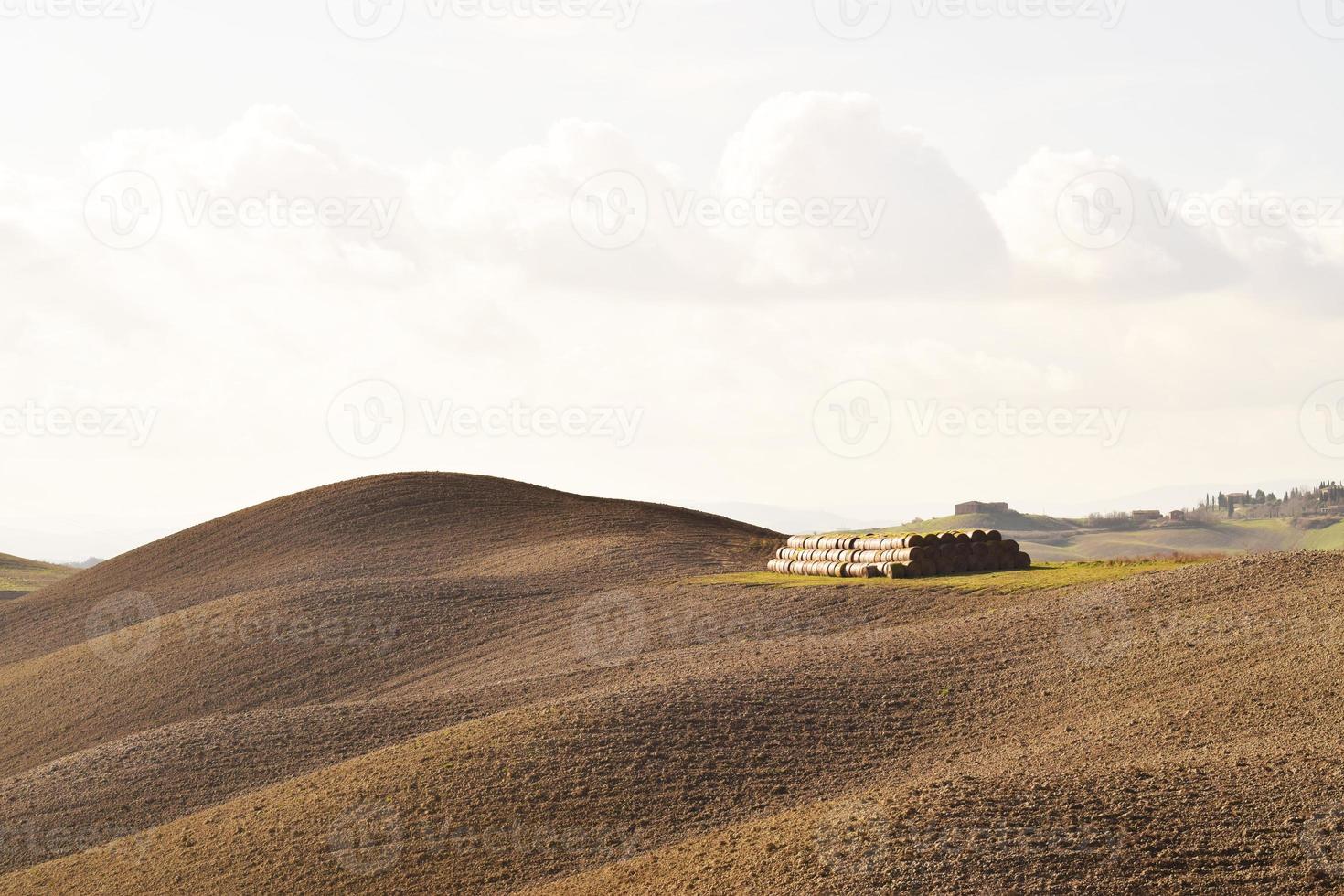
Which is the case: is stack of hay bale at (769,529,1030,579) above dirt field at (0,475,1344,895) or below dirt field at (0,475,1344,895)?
above

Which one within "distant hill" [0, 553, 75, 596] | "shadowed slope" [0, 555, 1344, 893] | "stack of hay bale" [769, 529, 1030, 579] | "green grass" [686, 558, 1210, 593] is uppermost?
"distant hill" [0, 553, 75, 596]

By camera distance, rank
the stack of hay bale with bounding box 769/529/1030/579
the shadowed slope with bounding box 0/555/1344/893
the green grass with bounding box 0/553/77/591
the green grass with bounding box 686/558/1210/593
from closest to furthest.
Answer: the shadowed slope with bounding box 0/555/1344/893
the green grass with bounding box 686/558/1210/593
the stack of hay bale with bounding box 769/529/1030/579
the green grass with bounding box 0/553/77/591

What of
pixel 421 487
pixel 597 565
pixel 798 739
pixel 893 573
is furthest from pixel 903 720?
pixel 421 487

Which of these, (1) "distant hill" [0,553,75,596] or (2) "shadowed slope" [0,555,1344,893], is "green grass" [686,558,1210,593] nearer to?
(2) "shadowed slope" [0,555,1344,893]

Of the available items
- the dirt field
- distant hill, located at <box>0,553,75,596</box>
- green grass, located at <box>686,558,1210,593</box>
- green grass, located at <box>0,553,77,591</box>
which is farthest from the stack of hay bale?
green grass, located at <box>0,553,77,591</box>

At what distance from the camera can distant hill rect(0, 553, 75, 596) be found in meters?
54.4

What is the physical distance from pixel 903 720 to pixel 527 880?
5.13m

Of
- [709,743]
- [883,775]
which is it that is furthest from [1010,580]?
[709,743]

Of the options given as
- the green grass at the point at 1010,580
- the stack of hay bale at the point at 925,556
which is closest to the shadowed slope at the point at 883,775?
the green grass at the point at 1010,580

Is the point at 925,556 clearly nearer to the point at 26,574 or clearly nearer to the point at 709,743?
the point at 709,743

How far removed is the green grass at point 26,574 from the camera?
182 feet

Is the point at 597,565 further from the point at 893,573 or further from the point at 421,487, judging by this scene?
the point at 421,487

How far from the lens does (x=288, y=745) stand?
55.0 feet

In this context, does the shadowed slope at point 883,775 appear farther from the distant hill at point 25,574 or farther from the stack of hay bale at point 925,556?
the distant hill at point 25,574
